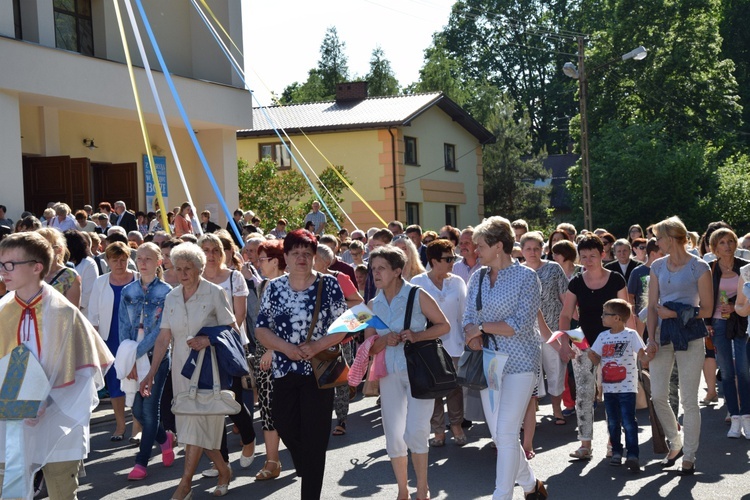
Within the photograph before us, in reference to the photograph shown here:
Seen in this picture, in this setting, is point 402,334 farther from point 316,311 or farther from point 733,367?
point 733,367

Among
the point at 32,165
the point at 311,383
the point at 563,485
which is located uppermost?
the point at 32,165

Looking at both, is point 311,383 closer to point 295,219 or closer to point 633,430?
point 633,430

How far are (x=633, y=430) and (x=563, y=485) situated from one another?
847 mm

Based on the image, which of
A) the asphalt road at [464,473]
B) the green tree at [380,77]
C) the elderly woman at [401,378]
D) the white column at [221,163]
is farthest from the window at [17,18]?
the green tree at [380,77]

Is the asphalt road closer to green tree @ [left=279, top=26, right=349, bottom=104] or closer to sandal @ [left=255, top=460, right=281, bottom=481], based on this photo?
sandal @ [left=255, top=460, right=281, bottom=481]

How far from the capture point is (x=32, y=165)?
75.1 ft

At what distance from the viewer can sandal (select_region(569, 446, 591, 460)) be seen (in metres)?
8.78

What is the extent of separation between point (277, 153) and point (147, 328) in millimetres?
31901

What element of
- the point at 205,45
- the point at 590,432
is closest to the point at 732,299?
the point at 590,432

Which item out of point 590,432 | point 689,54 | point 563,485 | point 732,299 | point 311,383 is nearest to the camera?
point 311,383

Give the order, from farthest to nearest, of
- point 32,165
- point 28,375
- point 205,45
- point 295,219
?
point 295,219 < point 205,45 < point 32,165 < point 28,375

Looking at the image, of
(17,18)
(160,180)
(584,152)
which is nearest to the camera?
(17,18)

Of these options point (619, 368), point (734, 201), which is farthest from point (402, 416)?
point (734, 201)

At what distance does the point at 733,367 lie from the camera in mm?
9484
